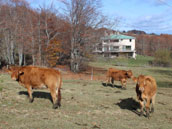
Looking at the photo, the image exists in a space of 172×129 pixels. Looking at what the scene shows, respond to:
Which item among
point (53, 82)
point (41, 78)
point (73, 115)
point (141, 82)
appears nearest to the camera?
point (73, 115)

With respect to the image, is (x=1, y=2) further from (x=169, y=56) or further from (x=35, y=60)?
(x=169, y=56)

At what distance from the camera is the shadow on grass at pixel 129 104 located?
10.4m

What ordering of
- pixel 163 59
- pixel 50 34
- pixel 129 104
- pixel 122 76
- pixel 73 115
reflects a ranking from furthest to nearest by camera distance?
1. pixel 163 59
2. pixel 50 34
3. pixel 122 76
4. pixel 129 104
5. pixel 73 115

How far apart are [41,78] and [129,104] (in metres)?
5.25

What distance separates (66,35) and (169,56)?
120ft

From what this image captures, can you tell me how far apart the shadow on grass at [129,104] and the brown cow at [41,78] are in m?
3.73

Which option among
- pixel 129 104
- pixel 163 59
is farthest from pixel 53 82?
pixel 163 59

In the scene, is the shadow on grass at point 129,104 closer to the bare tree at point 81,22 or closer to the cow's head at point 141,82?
the cow's head at point 141,82

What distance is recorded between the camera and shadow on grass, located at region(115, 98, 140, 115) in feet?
34.2

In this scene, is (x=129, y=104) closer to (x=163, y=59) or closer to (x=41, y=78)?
(x=41, y=78)

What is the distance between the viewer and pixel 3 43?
31547mm

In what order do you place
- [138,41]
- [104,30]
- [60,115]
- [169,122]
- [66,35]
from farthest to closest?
[138,41] < [66,35] < [104,30] < [169,122] < [60,115]

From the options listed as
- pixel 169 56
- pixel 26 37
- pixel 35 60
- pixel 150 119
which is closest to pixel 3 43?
pixel 26 37

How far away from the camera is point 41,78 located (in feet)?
29.5
